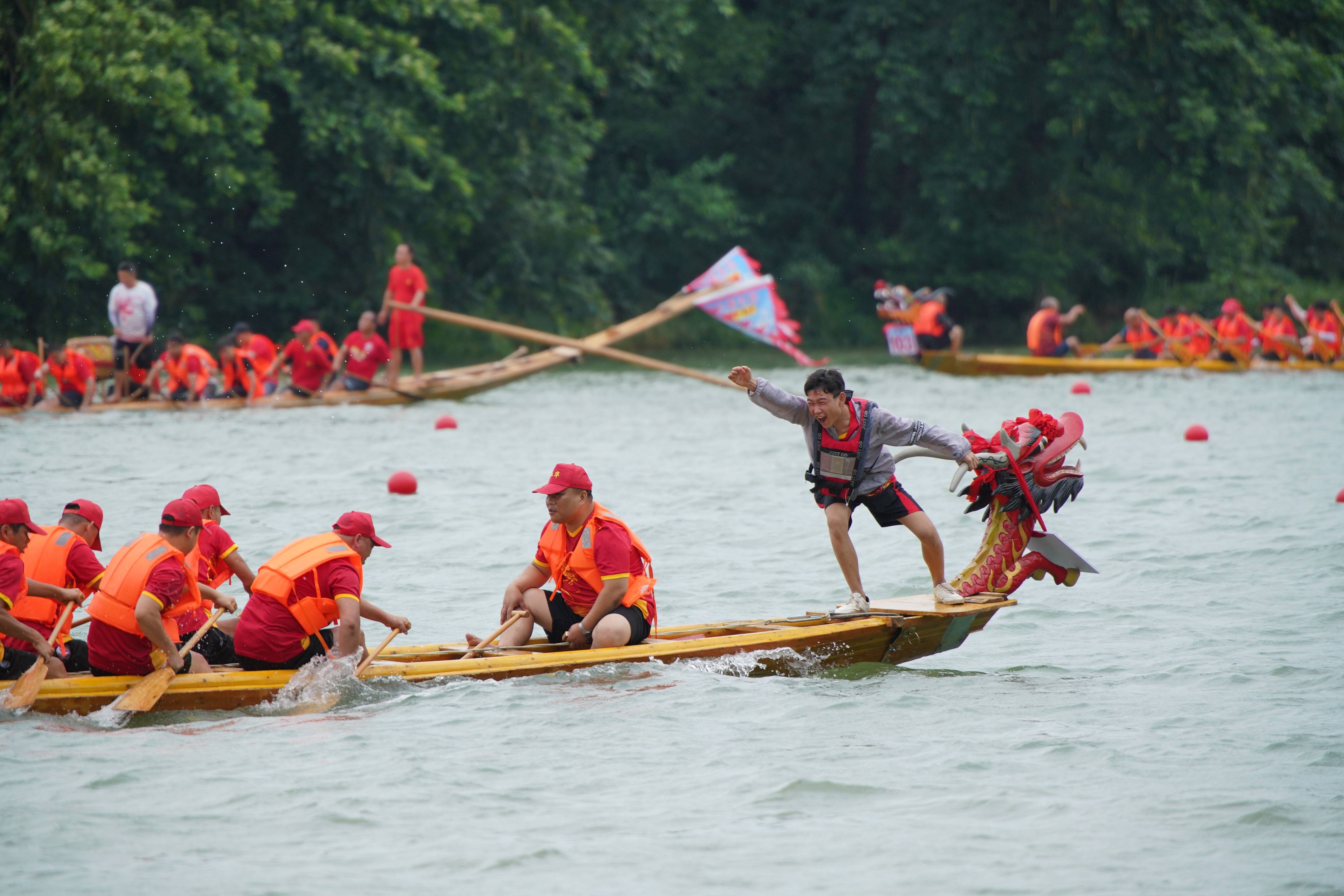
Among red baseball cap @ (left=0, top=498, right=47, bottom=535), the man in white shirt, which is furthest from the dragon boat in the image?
the man in white shirt

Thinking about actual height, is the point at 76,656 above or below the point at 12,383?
below

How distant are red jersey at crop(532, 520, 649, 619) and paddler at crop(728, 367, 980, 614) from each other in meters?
1.03

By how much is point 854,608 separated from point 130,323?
1331 cm

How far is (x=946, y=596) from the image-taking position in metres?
8.14

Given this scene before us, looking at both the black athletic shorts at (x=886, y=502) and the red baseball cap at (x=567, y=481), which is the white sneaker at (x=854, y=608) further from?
the red baseball cap at (x=567, y=481)

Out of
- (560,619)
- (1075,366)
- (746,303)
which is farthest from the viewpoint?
(1075,366)

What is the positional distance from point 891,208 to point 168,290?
58.7 ft

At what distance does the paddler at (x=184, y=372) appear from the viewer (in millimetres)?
18984

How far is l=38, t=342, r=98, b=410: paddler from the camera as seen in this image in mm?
18594

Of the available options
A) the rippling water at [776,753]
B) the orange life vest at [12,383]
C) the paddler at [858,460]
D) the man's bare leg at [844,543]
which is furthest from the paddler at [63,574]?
the orange life vest at [12,383]

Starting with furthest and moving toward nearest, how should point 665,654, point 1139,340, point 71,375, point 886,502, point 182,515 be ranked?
point 1139,340
point 71,375
point 886,502
point 665,654
point 182,515

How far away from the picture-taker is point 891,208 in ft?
120

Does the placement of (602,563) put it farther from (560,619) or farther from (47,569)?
(47,569)

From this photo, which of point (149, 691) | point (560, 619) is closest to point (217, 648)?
point (149, 691)
